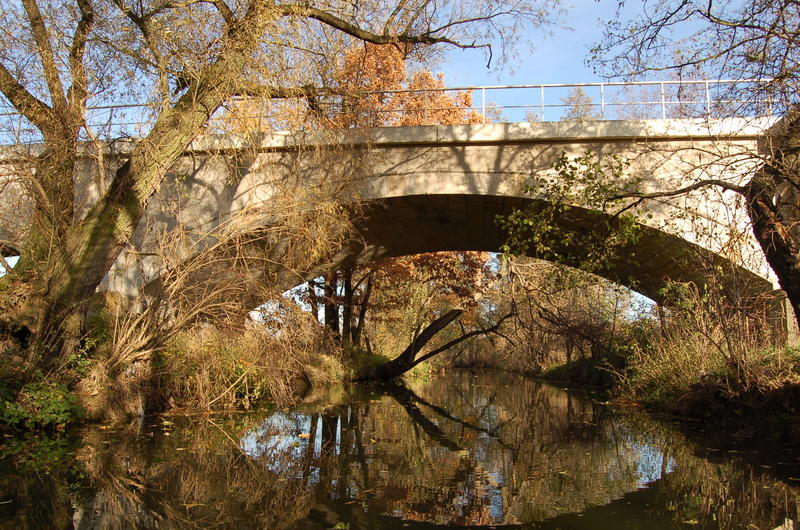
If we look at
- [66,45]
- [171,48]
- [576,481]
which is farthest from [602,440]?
[66,45]

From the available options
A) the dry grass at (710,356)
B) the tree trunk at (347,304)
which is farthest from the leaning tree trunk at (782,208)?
the tree trunk at (347,304)

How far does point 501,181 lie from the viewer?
11.3 m

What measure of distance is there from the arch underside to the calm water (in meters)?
3.14

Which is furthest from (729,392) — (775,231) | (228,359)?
(228,359)

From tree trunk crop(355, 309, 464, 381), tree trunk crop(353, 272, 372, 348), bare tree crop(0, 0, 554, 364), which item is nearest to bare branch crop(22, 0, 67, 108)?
bare tree crop(0, 0, 554, 364)

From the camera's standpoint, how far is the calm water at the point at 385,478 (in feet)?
13.1

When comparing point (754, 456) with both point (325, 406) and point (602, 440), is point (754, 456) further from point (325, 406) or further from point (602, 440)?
point (325, 406)

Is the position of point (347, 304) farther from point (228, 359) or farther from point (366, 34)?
point (366, 34)

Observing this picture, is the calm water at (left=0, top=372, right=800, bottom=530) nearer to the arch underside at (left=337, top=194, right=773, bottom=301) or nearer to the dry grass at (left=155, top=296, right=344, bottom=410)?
Result: the dry grass at (left=155, top=296, right=344, bottom=410)

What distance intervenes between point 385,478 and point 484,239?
10198mm

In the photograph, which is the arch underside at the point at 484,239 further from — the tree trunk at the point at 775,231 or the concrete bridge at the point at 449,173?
the tree trunk at the point at 775,231

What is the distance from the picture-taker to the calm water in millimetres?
4008

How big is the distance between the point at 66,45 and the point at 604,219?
24.6ft

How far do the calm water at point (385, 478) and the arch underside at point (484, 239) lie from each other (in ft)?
10.3
